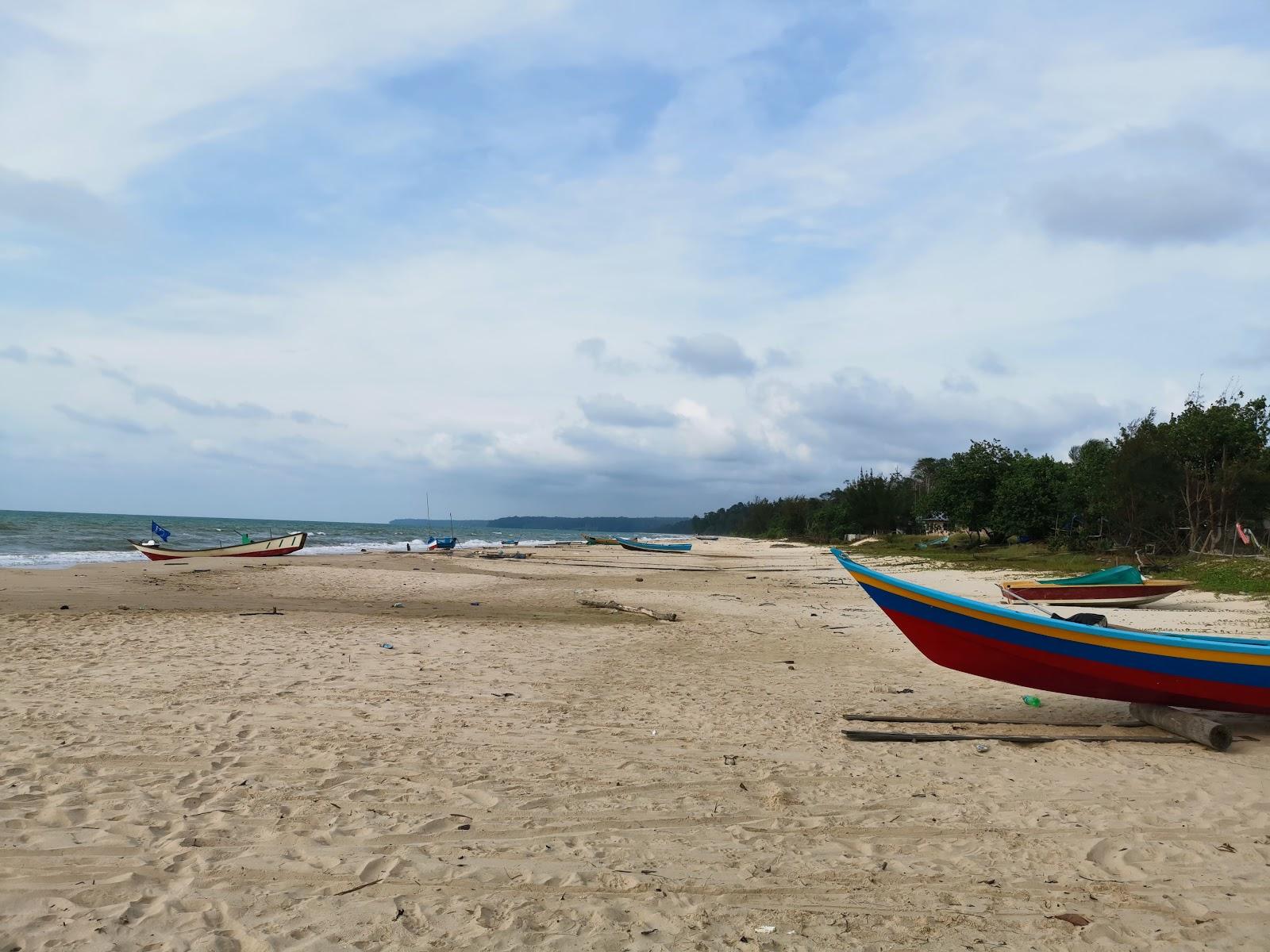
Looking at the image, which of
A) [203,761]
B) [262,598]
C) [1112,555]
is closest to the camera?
[203,761]

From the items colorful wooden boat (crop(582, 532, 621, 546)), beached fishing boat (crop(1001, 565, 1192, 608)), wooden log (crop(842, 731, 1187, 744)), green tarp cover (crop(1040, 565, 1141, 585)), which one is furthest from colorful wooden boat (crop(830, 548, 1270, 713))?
colorful wooden boat (crop(582, 532, 621, 546))

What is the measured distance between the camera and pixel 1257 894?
4.00 metres

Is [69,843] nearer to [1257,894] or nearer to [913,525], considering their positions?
[1257,894]

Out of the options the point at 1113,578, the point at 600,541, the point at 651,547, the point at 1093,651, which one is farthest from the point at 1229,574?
the point at 600,541

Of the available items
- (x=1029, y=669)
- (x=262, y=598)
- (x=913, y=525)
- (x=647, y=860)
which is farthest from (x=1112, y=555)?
(x=913, y=525)

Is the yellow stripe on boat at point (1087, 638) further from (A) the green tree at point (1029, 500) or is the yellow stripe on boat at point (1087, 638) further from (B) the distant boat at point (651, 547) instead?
(B) the distant boat at point (651, 547)

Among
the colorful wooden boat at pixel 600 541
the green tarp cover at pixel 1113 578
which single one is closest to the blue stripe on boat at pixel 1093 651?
the green tarp cover at pixel 1113 578

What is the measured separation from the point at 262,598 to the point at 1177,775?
16861mm

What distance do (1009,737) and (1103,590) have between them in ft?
38.1

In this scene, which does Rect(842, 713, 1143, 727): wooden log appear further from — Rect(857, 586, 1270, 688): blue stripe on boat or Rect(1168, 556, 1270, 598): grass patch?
Rect(1168, 556, 1270, 598): grass patch

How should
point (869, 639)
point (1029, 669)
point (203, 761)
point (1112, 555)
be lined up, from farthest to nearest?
point (1112, 555)
point (869, 639)
point (1029, 669)
point (203, 761)

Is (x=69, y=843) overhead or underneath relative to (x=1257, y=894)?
overhead

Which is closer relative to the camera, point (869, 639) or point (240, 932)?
point (240, 932)

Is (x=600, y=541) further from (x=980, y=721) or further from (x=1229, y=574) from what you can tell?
(x=980, y=721)
